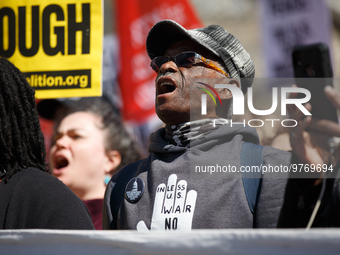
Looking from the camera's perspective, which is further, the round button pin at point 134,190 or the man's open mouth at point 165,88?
the man's open mouth at point 165,88

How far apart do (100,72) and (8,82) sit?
Answer: 1077 millimetres

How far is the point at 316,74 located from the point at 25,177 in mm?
1172

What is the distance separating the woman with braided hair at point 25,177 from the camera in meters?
1.54

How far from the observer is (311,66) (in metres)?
1.66

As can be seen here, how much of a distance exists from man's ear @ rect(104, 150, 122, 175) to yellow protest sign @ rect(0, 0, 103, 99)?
2.01 ft

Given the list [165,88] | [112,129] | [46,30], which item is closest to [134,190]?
[165,88]

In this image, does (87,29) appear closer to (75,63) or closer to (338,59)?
(75,63)

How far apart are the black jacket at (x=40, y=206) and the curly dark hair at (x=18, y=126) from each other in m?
0.13

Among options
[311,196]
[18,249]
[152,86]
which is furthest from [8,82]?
[152,86]

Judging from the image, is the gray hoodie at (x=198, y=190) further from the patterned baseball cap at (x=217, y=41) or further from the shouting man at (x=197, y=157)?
the patterned baseball cap at (x=217, y=41)

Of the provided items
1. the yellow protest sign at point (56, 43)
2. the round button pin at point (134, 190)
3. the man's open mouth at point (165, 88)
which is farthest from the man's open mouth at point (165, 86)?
the yellow protest sign at point (56, 43)

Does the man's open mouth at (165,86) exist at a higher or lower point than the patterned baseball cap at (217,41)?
lower

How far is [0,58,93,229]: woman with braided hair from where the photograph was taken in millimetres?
1535

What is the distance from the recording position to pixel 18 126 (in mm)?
1773
